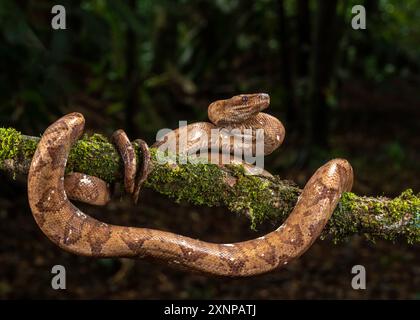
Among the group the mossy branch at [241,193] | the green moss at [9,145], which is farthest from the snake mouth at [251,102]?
the green moss at [9,145]

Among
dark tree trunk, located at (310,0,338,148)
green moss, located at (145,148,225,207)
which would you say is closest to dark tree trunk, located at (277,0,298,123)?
dark tree trunk, located at (310,0,338,148)

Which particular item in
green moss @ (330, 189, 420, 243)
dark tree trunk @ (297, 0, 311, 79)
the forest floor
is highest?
dark tree trunk @ (297, 0, 311, 79)

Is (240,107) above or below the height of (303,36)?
below

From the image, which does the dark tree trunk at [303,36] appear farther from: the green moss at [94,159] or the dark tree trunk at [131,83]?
the green moss at [94,159]

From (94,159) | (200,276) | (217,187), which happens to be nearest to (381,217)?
(217,187)

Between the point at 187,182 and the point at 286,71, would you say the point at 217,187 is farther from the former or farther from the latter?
the point at 286,71

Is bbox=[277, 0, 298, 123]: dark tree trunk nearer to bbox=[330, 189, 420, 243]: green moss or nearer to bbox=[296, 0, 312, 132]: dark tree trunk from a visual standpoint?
bbox=[296, 0, 312, 132]: dark tree trunk

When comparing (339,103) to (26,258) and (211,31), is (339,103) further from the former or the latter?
(26,258)
